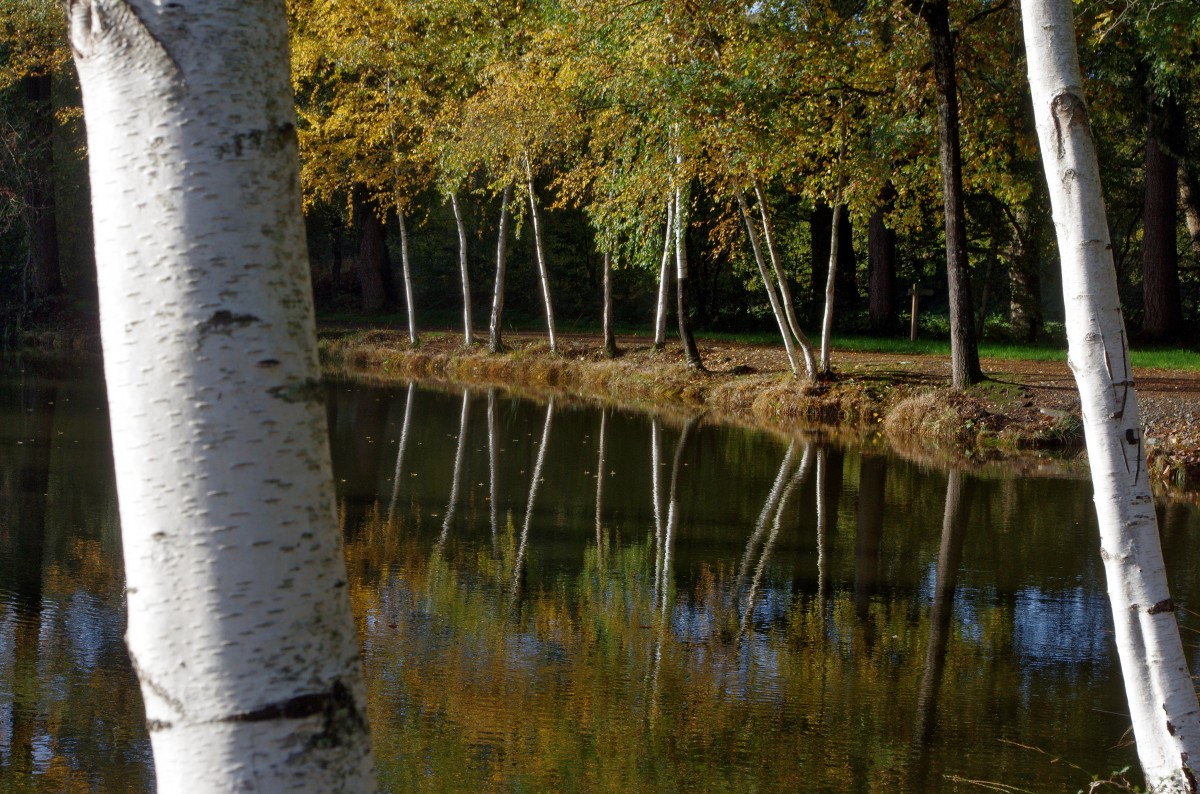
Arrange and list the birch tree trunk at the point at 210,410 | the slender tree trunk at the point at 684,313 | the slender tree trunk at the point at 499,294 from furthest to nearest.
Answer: the slender tree trunk at the point at 499,294 → the slender tree trunk at the point at 684,313 → the birch tree trunk at the point at 210,410

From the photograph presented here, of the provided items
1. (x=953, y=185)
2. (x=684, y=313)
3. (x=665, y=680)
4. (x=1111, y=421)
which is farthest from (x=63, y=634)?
(x=684, y=313)

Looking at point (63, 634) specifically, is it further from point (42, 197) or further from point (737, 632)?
point (42, 197)

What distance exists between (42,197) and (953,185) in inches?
1035

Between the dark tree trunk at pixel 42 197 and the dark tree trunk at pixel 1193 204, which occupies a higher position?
the dark tree trunk at pixel 42 197

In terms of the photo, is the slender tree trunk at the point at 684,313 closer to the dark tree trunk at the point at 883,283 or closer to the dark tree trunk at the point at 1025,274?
the dark tree trunk at the point at 883,283

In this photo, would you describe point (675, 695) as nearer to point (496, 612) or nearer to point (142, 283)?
point (496, 612)

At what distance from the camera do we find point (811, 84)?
1748 centimetres

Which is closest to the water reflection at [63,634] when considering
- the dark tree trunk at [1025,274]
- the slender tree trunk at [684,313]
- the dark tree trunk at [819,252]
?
the slender tree trunk at [684,313]

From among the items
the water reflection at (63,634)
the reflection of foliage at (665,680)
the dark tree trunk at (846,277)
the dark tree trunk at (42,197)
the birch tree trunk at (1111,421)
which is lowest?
the reflection of foliage at (665,680)

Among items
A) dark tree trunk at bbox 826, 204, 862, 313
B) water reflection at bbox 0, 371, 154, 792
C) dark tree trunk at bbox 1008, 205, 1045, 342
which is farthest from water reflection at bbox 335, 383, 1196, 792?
dark tree trunk at bbox 826, 204, 862, 313

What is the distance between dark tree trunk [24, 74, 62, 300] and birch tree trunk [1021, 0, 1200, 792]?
31159 millimetres

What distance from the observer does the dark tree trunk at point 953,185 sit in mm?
16625

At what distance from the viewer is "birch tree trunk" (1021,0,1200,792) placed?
3760 millimetres

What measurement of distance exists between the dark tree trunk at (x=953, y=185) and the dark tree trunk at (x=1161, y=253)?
10.2 metres
